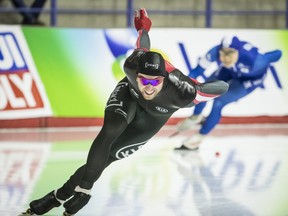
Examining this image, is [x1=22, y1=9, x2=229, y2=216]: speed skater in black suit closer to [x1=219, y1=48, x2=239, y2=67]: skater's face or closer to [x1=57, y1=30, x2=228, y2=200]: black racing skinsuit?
[x1=57, y1=30, x2=228, y2=200]: black racing skinsuit

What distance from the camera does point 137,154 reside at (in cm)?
955

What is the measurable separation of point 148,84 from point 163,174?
289 cm

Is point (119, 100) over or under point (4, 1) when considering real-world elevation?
over

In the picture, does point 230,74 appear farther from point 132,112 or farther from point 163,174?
point 132,112

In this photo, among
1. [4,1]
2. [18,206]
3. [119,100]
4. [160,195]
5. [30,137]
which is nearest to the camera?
[119,100]

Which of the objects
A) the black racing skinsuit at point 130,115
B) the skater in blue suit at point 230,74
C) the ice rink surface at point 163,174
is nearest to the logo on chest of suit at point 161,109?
the black racing skinsuit at point 130,115

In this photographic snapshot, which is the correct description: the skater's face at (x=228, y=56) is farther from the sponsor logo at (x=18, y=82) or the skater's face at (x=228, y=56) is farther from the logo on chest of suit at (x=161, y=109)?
the logo on chest of suit at (x=161, y=109)

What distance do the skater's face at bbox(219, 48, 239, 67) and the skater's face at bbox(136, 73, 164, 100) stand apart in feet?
15.5

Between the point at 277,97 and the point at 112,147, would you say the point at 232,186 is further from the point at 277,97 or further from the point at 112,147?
the point at 277,97

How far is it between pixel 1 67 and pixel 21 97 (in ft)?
1.78

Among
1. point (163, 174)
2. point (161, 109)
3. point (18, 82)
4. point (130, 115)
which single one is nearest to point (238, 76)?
point (163, 174)

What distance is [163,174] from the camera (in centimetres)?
809

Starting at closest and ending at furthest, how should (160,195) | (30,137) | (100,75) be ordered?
(160,195), (30,137), (100,75)

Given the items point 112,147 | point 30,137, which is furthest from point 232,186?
point 30,137
